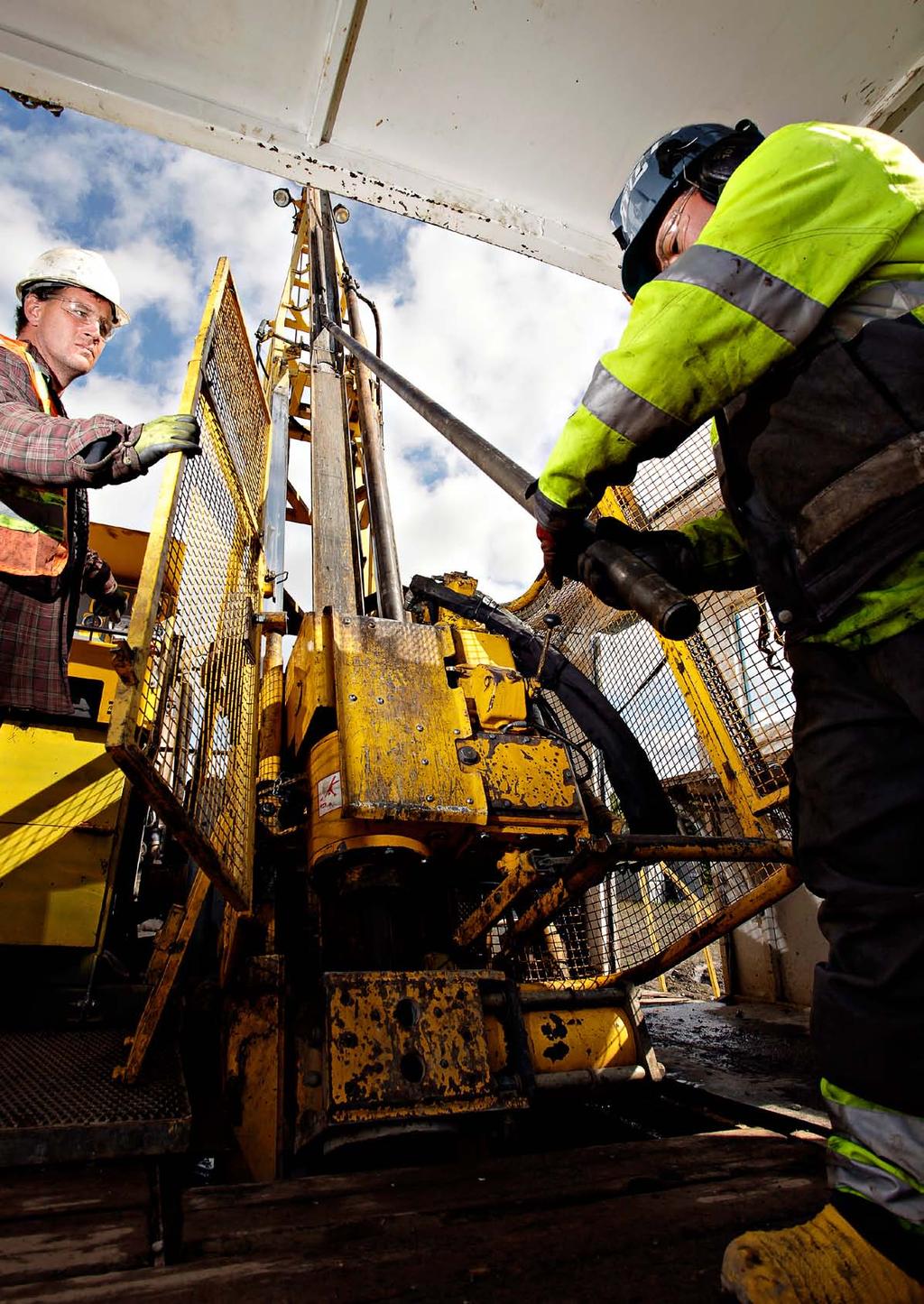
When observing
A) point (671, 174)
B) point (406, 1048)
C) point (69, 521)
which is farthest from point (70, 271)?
point (406, 1048)

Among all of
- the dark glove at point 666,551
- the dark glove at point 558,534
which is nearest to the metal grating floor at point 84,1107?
the dark glove at point 558,534

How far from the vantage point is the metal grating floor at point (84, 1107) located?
1.54 m

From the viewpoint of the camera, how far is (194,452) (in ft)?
6.51

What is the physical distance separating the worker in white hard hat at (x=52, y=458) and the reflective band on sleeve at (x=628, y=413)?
4.24 ft

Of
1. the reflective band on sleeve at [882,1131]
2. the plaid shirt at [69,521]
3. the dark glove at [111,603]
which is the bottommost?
the reflective band on sleeve at [882,1131]

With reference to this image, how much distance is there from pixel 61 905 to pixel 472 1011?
1998mm

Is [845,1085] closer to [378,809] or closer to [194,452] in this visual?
[378,809]

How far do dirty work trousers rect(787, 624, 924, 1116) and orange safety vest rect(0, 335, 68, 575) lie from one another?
7.51 ft

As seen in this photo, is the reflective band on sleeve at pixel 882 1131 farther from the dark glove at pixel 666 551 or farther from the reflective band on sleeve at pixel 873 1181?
the dark glove at pixel 666 551

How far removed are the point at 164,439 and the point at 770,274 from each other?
1647 millimetres

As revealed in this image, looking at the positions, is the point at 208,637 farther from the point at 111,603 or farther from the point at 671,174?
the point at 671,174

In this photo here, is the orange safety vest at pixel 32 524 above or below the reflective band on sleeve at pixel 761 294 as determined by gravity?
above

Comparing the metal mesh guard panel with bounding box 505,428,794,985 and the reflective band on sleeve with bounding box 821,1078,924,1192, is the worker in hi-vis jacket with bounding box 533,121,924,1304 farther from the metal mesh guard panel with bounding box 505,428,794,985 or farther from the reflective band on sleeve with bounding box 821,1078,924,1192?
the metal mesh guard panel with bounding box 505,428,794,985

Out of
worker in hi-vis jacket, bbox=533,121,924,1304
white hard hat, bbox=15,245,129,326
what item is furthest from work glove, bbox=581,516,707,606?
white hard hat, bbox=15,245,129,326
